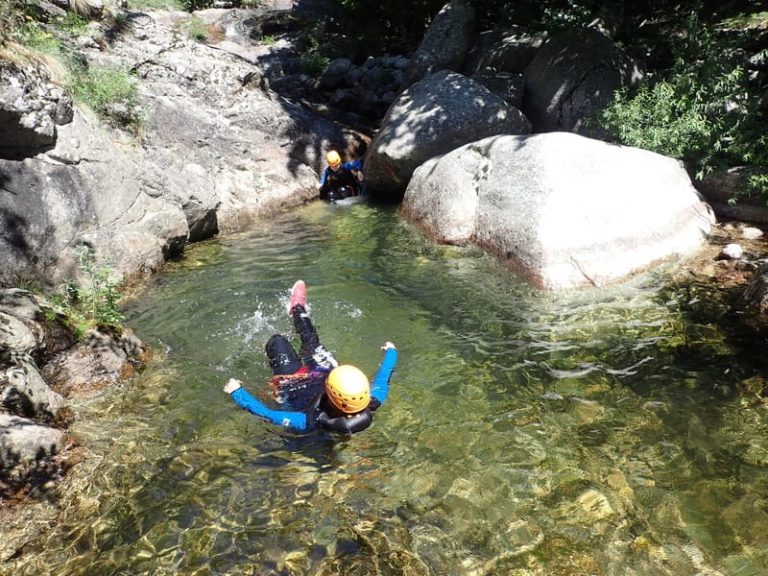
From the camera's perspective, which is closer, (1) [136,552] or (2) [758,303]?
(1) [136,552]

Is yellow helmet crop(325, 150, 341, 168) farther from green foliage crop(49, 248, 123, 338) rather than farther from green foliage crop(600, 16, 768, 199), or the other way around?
green foliage crop(49, 248, 123, 338)

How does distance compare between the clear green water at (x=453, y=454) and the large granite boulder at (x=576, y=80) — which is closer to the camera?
the clear green water at (x=453, y=454)

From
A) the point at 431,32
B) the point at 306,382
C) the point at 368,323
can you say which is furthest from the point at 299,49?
the point at 306,382

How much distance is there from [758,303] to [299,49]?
681 inches

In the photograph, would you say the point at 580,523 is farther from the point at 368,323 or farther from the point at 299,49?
the point at 299,49

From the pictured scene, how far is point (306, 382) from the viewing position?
5730 mm

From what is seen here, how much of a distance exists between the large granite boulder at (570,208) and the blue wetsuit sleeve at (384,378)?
103 inches

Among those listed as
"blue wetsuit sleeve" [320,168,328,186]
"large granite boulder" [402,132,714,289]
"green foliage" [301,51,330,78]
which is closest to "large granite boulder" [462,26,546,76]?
"blue wetsuit sleeve" [320,168,328,186]

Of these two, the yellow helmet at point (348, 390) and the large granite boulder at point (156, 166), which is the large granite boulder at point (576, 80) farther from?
the yellow helmet at point (348, 390)

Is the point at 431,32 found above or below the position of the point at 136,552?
above

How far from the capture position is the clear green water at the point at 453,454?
3898 millimetres

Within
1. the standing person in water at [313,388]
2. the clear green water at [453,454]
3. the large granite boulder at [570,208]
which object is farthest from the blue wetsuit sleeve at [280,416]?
the large granite boulder at [570,208]

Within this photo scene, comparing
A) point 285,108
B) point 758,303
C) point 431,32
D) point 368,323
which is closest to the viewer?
point 758,303

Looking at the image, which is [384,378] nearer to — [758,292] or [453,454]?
[453,454]
